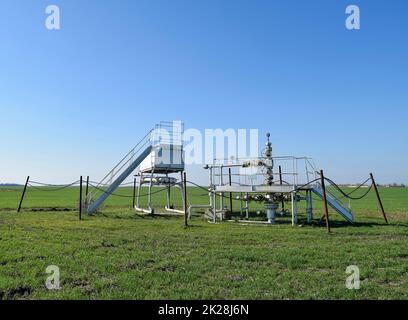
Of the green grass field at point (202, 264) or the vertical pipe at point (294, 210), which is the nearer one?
the green grass field at point (202, 264)

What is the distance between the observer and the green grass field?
697 centimetres

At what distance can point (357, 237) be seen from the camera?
47.2 ft

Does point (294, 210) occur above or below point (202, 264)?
above

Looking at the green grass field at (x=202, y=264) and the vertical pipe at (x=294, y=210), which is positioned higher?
the vertical pipe at (x=294, y=210)

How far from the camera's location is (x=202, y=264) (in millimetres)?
9312

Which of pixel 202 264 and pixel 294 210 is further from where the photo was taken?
pixel 294 210

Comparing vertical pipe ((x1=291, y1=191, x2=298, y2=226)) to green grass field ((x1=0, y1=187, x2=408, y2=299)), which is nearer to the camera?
green grass field ((x1=0, y1=187, x2=408, y2=299))

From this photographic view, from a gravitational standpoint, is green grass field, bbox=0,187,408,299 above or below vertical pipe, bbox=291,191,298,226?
below

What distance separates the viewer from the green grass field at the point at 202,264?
697 centimetres

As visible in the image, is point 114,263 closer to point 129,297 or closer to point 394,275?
point 129,297
